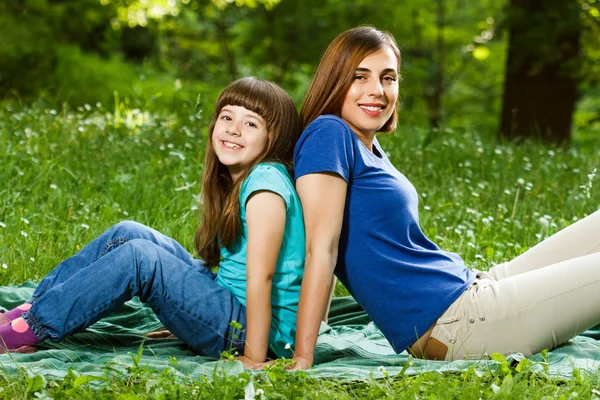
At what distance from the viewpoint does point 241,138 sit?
3092 mm

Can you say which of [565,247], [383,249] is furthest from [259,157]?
[565,247]

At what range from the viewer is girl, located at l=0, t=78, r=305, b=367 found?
288 cm

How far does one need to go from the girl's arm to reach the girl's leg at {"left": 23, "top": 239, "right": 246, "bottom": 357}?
0.34 feet

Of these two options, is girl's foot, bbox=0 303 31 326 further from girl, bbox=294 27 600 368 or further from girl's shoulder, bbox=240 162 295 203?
girl, bbox=294 27 600 368

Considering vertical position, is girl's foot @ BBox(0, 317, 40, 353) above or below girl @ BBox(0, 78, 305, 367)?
below

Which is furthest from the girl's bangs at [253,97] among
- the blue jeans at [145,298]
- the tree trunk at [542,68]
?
the tree trunk at [542,68]

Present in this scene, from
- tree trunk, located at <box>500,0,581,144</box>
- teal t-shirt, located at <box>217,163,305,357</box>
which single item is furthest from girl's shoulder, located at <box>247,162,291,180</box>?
tree trunk, located at <box>500,0,581,144</box>

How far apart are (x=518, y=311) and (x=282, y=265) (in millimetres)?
853

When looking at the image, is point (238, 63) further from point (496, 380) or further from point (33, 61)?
point (496, 380)

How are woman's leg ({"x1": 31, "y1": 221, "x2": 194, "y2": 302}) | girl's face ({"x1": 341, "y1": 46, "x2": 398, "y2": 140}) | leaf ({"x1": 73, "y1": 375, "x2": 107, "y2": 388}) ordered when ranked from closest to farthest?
leaf ({"x1": 73, "y1": 375, "x2": 107, "y2": 388}) < girl's face ({"x1": 341, "y1": 46, "x2": 398, "y2": 140}) < woman's leg ({"x1": 31, "y1": 221, "x2": 194, "y2": 302})

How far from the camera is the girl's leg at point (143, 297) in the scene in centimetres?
292

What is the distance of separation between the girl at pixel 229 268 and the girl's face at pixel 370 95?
0.24m

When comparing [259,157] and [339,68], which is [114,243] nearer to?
[259,157]

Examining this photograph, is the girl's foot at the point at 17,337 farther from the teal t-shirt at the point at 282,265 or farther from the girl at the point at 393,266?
the girl at the point at 393,266
